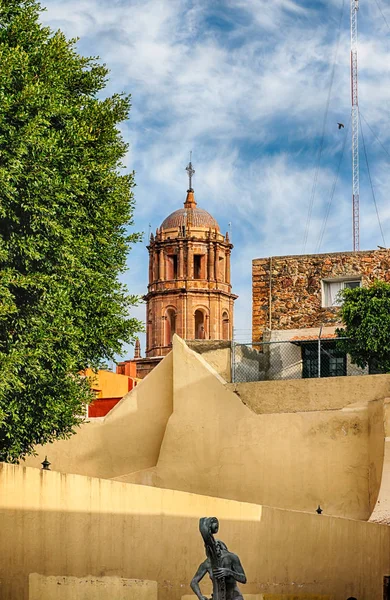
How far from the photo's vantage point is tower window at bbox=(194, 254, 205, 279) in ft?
259

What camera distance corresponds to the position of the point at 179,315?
3059 inches

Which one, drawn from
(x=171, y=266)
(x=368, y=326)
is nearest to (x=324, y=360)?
(x=368, y=326)

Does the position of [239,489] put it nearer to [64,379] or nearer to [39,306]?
[64,379]

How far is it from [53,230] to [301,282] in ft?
54.3

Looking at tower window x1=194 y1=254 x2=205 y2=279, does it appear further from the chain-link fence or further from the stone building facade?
the chain-link fence

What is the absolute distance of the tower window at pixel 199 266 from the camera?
79.0 metres

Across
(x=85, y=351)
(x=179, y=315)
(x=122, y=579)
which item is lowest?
→ (x=122, y=579)

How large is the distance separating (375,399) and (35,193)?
452 inches

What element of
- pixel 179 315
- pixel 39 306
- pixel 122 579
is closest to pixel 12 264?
pixel 39 306

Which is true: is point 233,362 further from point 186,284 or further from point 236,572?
point 186,284

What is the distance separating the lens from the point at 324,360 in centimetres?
3120

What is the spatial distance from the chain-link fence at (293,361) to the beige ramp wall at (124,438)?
365 cm

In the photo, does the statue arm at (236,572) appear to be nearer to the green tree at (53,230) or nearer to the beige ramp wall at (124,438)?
the green tree at (53,230)

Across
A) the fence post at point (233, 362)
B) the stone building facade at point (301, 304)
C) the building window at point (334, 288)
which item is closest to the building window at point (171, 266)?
the stone building facade at point (301, 304)
